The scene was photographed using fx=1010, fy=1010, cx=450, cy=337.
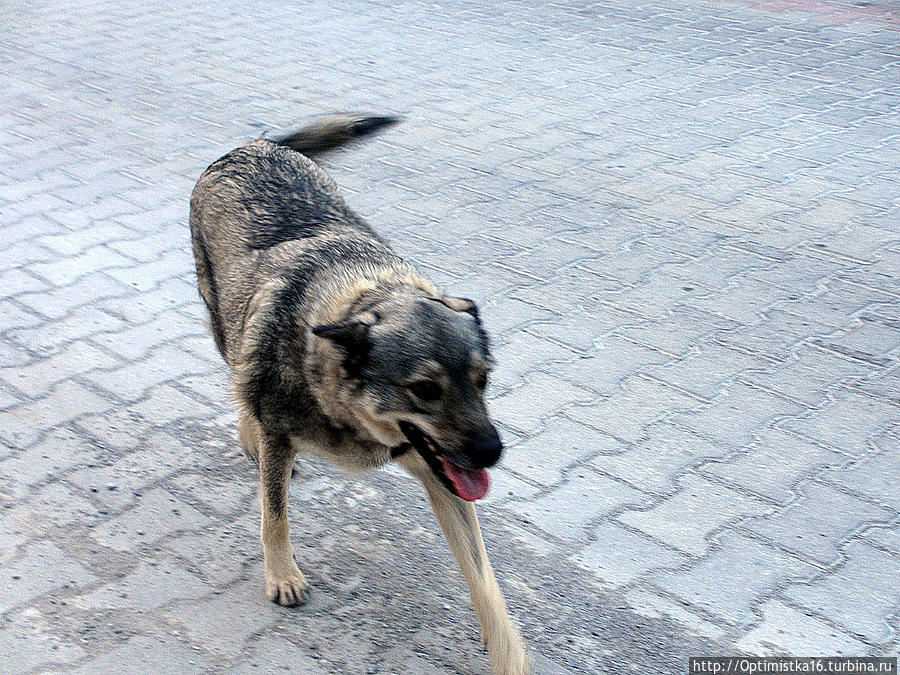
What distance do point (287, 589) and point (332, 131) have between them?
2234 mm

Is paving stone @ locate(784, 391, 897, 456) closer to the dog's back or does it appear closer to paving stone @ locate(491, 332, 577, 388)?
paving stone @ locate(491, 332, 577, 388)

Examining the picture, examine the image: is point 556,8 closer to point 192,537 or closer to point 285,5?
point 285,5

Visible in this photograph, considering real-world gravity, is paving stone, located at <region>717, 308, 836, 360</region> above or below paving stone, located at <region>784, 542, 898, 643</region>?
above

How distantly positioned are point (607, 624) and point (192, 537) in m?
1.58

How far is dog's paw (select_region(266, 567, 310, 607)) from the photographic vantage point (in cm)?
349

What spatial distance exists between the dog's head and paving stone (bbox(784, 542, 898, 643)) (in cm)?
137

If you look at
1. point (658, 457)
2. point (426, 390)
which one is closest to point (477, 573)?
point (426, 390)

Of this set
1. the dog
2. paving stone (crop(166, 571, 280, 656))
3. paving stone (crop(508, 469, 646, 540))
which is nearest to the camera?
the dog

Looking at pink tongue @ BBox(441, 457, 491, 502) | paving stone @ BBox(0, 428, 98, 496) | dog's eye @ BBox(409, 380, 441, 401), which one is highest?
dog's eye @ BBox(409, 380, 441, 401)

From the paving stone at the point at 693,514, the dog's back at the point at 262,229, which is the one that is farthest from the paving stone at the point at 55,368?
the paving stone at the point at 693,514

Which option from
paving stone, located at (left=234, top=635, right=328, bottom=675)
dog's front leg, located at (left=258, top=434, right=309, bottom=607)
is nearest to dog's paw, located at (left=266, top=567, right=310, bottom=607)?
dog's front leg, located at (left=258, top=434, right=309, bottom=607)

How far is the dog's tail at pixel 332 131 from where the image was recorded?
4746 millimetres

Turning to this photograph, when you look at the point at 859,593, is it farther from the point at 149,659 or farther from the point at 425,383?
the point at 149,659

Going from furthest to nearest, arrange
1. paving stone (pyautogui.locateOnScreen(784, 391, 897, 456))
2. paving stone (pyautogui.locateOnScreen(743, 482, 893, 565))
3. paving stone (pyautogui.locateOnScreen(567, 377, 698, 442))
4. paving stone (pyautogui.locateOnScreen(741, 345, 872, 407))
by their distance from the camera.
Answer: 1. paving stone (pyautogui.locateOnScreen(741, 345, 872, 407))
2. paving stone (pyautogui.locateOnScreen(567, 377, 698, 442))
3. paving stone (pyautogui.locateOnScreen(784, 391, 897, 456))
4. paving stone (pyautogui.locateOnScreen(743, 482, 893, 565))
